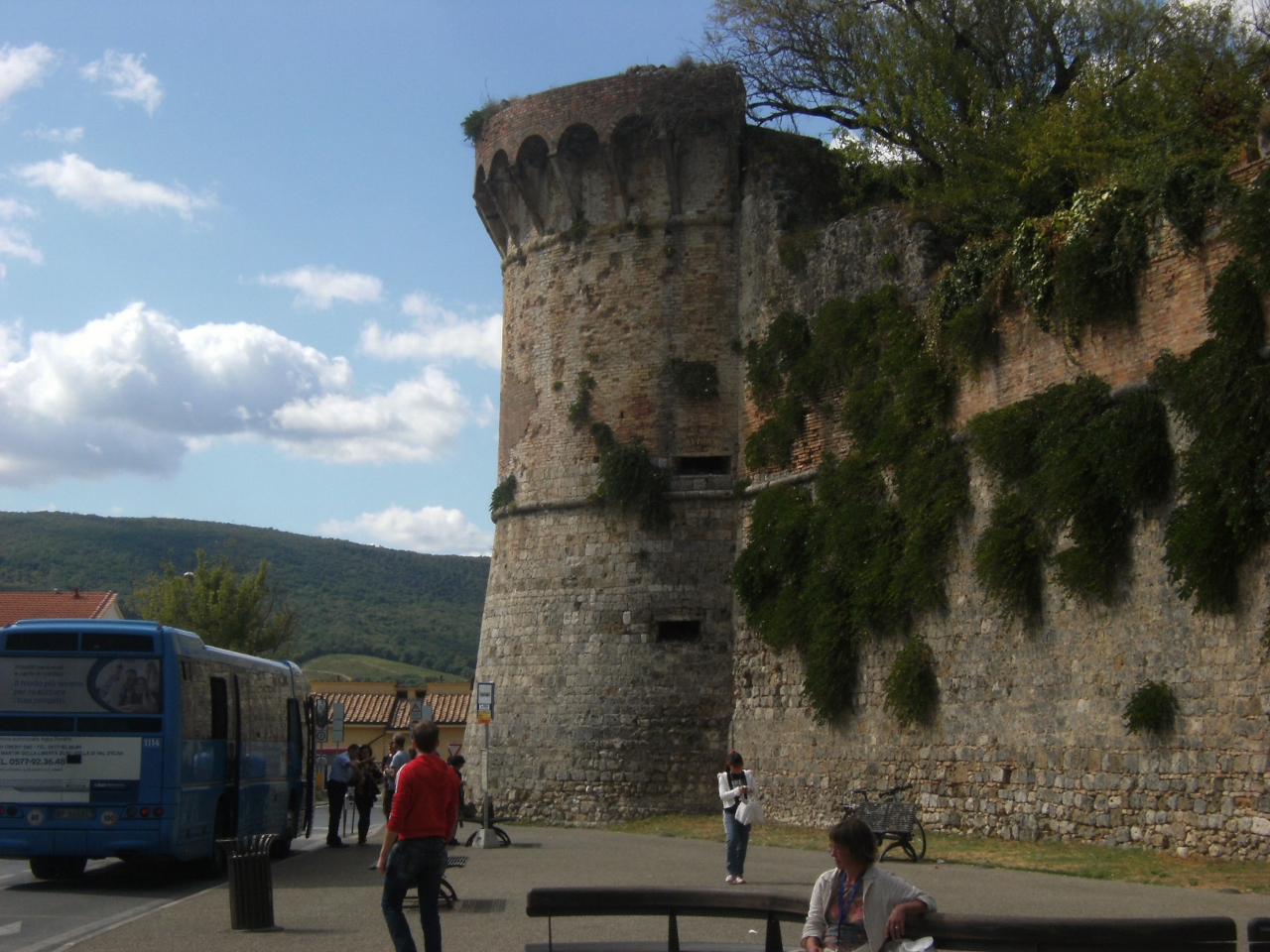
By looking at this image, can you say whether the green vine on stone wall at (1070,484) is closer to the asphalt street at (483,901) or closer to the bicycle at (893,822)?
the bicycle at (893,822)

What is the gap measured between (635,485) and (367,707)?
3631cm

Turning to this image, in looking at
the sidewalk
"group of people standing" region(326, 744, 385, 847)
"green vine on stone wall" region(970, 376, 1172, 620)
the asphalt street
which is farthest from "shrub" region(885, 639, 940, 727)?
"group of people standing" region(326, 744, 385, 847)

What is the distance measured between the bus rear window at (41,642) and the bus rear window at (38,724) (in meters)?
0.63

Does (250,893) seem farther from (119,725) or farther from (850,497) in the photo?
(850,497)

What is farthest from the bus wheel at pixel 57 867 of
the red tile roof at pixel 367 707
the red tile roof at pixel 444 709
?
the red tile roof at pixel 367 707

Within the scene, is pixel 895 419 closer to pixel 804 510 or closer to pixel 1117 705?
pixel 804 510

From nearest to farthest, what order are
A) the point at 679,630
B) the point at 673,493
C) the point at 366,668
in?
the point at 679,630, the point at 673,493, the point at 366,668

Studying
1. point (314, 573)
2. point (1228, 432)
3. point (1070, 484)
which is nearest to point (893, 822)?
point (1070, 484)

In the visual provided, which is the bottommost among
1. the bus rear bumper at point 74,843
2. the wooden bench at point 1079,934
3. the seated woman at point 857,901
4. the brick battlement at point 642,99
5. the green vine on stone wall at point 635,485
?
the bus rear bumper at point 74,843

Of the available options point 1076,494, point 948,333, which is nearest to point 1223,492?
point 1076,494

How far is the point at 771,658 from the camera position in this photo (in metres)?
21.3

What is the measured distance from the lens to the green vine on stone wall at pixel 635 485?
22891 mm

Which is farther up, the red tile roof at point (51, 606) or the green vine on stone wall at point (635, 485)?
the green vine on stone wall at point (635, 485)

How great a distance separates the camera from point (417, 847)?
7.75m
